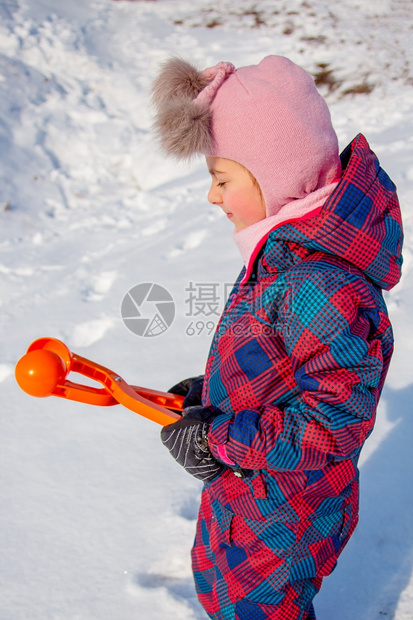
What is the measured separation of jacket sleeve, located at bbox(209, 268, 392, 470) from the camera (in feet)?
3.06

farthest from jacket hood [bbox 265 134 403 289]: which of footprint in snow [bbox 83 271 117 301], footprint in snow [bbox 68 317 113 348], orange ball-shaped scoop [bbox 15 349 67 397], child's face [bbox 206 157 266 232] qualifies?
footprint in snow [bbox 83 271 117 301]

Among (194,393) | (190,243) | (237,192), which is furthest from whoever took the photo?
(190,243)

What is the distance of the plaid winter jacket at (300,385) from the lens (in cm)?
95

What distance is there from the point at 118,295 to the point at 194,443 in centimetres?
199

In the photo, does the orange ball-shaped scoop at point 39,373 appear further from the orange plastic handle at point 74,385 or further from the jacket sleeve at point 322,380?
the jacket sleeve at point 322,380

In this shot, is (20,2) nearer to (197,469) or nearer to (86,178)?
(86,178)

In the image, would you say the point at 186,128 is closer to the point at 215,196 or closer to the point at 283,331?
the point at 215,196

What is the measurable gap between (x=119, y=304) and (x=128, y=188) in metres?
2.16

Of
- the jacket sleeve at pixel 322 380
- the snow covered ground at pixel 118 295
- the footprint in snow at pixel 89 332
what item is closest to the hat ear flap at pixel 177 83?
the jacket sleeve at pixel 322 380

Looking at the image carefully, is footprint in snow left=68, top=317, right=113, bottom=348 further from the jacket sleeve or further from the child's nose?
the jacket sleeve

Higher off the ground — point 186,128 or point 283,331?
point 186,128

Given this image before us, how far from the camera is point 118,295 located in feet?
9.86

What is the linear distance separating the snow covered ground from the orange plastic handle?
2.08 ft

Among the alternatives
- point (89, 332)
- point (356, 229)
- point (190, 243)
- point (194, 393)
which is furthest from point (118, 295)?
point (356, 229)
